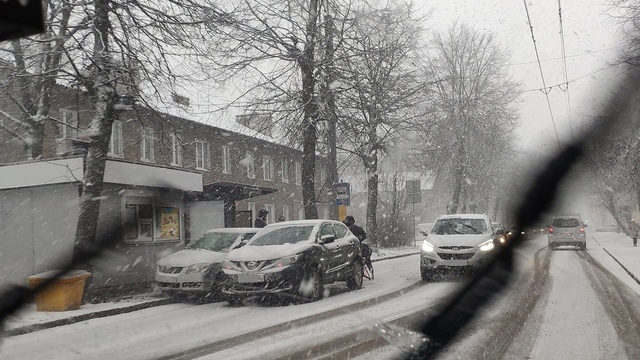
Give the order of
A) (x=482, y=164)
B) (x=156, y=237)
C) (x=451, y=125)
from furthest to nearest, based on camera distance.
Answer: (x=482, y=164)
(x=451, y=125)
(x=156, y=237)

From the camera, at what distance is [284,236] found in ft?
42.1

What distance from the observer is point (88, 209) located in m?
12.8

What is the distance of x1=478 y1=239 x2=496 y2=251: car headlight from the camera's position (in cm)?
1448

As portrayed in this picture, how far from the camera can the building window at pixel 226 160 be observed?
3216cm

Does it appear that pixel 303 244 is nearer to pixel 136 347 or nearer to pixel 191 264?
pixel 191 264

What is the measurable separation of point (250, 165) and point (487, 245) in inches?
871

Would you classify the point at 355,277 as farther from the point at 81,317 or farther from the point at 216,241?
the point at 81,317

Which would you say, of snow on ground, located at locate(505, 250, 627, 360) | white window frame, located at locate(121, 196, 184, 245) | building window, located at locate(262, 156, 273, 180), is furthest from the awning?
building window, located at locate(262, 156, 273, 180)

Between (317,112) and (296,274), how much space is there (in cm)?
858

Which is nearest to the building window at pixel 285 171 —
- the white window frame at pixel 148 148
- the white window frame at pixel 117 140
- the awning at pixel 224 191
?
the white window frame at pixel 148 148

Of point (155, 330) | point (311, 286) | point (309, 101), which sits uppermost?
point (309, 101)

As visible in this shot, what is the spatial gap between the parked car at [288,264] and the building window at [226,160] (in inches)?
758

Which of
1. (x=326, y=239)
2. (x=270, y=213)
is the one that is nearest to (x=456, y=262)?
(x=326, y=239)

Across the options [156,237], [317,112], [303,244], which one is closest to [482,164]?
[317,112]
